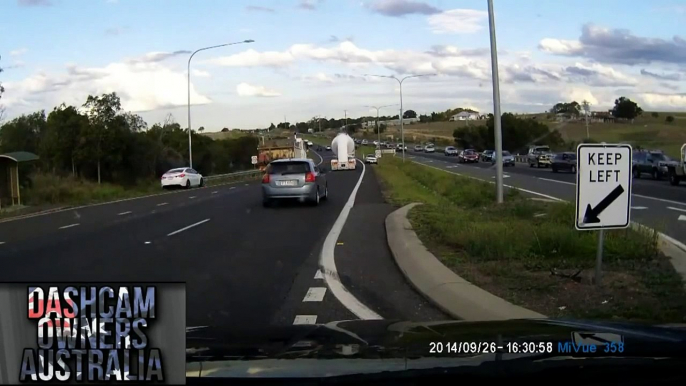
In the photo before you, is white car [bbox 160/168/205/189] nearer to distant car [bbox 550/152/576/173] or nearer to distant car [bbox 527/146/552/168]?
distant car [bbox 550/152/576/173]

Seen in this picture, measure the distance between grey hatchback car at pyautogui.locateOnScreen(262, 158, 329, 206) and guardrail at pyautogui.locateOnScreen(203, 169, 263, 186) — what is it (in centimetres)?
3011

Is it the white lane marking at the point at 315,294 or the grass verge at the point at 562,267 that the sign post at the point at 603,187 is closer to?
the grass verge at the point at 562,267

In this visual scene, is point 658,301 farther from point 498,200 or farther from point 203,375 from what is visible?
point 498,200

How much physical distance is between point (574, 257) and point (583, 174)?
2.77 meters

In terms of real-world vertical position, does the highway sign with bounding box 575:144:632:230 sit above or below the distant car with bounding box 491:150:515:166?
above

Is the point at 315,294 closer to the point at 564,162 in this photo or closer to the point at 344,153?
the point at 564,162

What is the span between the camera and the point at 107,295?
322 centimetres

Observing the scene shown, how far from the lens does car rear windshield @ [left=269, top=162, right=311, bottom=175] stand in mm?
25922

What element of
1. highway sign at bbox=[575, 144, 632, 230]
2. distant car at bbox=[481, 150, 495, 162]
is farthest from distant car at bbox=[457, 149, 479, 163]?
highway sign at bbox=[575, 144, 632, 230]

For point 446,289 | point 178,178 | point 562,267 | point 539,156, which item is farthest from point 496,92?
point 539,156

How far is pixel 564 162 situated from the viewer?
5288 cm

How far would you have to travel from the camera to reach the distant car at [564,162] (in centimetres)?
5253

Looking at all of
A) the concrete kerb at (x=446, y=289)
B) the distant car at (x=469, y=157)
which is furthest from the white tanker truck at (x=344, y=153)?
the concrete kerb at (x=446, y=289)

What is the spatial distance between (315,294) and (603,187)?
3.75 meters
